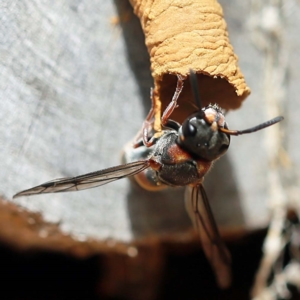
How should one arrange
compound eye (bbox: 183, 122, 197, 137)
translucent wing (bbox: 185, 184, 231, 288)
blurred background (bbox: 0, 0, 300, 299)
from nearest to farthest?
compound eye (bbox: 183, 122, 197, 137) → blurred background (bbox: 0, 0, 300, 299) → translucent wing (bbox: 185, 184, 231, 288)

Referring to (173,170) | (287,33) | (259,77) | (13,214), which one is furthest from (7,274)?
(287,33)

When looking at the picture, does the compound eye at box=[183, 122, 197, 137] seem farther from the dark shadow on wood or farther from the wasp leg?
the dark shadow on wood

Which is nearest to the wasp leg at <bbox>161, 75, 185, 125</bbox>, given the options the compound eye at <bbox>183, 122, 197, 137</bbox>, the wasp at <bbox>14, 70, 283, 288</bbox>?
the wasp at <bbox>14, 70, 283, 288</bbox>

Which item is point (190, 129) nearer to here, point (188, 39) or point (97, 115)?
point (188, 39)

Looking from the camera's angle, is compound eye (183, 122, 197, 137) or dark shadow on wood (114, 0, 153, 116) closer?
compound eye (183, 122, 197, 137)

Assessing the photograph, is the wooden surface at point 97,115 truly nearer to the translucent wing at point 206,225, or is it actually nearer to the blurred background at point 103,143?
the blurred background at point 103,143

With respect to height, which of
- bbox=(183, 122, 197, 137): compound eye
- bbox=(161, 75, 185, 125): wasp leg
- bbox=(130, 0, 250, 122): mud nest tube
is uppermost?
bbox=(130, 0, 250, 122): mud nest tube

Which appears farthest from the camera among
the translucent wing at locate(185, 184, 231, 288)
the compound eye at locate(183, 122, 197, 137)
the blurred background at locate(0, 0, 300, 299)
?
the translucent wing at locate(185, 184, 231, 288)

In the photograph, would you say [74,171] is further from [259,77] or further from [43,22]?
[259,77]
